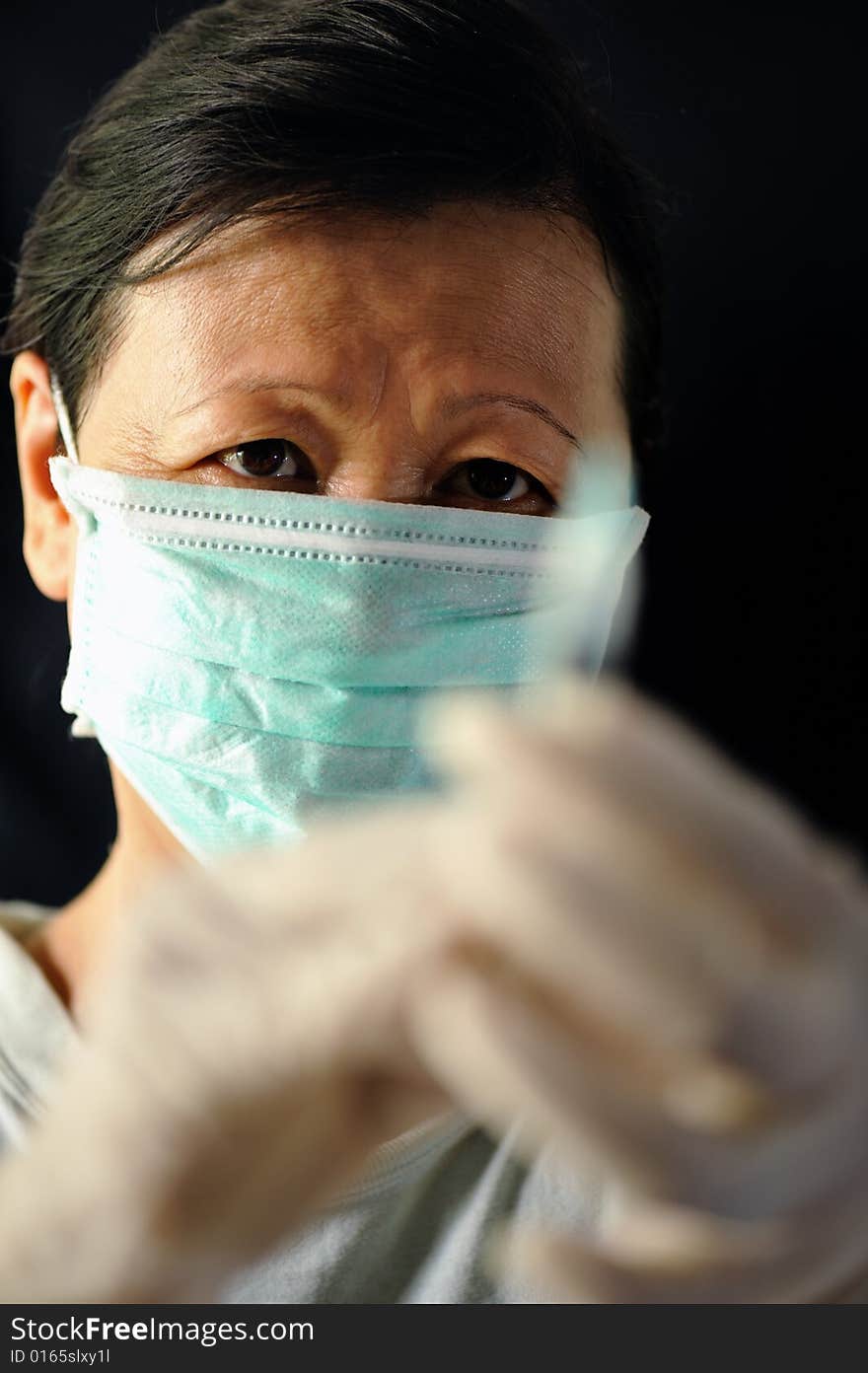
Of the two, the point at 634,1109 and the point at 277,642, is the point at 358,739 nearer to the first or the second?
the point at 277,642

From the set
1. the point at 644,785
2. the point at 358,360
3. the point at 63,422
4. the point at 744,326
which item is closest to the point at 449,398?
the point at 358,360

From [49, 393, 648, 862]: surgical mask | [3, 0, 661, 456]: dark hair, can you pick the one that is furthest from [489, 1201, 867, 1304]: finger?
[3, 0, 661, 456]: dark hair

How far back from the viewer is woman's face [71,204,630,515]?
0.98 meters

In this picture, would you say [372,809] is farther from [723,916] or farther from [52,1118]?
[723,916]

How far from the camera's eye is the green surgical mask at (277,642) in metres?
0.95

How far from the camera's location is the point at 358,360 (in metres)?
0.97

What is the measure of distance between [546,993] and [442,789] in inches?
22.3

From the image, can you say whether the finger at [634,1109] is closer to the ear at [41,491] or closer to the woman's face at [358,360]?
the woman's face at [358,360]

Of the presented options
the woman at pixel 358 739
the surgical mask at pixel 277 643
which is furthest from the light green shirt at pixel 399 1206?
the surgical mask at pixel 277 643

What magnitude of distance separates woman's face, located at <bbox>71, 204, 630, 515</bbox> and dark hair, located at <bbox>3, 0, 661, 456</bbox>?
3cm

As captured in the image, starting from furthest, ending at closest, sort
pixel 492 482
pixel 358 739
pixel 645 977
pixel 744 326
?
pixel 744 326 < pixel 492 482 < pixel 358 739 < pixel 645 977

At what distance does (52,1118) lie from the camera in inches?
22.3

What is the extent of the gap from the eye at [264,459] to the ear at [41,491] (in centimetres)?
19

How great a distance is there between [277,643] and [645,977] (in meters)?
0.57
